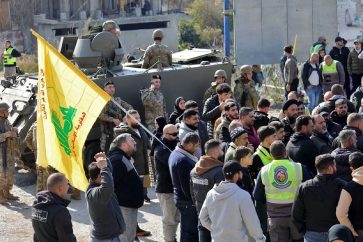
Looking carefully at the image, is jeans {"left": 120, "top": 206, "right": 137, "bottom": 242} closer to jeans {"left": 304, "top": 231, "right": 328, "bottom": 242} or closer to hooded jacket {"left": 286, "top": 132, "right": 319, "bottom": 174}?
hooded jacket {"left": 286, "top": 132, "right": 319, "bottom": 174}

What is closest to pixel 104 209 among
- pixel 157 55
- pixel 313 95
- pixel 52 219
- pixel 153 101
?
pixel 52 219

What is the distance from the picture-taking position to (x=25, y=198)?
49.4 ft

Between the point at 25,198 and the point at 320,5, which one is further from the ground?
the point at 320,5

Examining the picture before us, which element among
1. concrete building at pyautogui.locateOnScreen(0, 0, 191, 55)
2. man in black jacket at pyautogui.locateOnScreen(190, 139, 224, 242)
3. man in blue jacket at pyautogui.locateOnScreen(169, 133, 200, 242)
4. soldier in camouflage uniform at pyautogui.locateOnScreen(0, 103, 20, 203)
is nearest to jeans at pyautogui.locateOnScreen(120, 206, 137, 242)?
man in blue jacket at pyautogui.locateOnScreen(169, 133, 200, 242)

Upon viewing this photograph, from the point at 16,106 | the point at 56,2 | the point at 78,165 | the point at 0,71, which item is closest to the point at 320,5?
the point at 16,106

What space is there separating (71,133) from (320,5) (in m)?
13.4

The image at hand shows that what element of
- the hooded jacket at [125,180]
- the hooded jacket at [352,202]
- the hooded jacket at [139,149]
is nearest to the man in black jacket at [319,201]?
the hooded jacket at [352,202]

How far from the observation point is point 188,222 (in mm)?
10828

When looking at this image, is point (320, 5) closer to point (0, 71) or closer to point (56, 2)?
point (0, 71)

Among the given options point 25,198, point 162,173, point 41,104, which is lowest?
point 25,198

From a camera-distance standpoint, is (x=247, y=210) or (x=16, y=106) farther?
(x=16, y=106)

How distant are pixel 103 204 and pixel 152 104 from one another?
676 centimetres

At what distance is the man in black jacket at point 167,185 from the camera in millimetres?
11486

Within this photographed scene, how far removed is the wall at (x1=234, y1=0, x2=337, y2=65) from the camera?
74.8 feet
